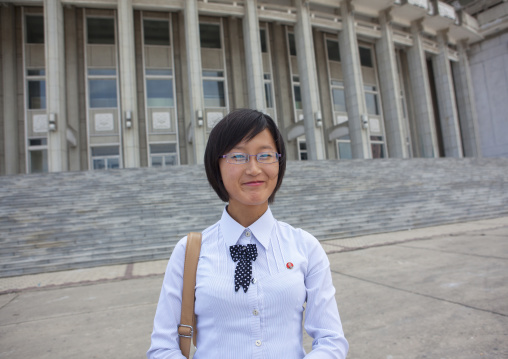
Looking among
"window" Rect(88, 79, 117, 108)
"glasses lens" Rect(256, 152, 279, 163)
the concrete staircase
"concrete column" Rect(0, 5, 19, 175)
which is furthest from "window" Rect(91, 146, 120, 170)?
"glasses lens" Rect(256, 152, 279, 163)

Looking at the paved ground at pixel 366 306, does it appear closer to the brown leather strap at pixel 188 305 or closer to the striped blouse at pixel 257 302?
the striped blouse at pixel 257 302

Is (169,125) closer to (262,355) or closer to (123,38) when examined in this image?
(123,38)

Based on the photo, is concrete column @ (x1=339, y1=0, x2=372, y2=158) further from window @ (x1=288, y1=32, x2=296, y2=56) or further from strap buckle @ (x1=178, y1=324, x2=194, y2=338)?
strap buckle @ (x1=178, y1=324, x2=194, y2=338)

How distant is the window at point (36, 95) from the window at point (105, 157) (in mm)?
4154

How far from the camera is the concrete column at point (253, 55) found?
826 inches

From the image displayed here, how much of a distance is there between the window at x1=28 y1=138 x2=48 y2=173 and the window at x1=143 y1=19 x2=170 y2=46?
9.40 m

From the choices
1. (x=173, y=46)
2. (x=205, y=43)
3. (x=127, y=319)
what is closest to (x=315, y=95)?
(x=205, y=43)

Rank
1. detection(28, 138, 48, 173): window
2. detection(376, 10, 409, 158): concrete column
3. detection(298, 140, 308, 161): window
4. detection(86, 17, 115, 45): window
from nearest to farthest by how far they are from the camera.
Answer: detection(28, 138, 48, 173): window, detection(86, 17, 115, 45): window, detection(376, 10, 409, 158): concrete column, detection(298, 140, 308, 161): window

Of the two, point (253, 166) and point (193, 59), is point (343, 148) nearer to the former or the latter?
point (193, 59)

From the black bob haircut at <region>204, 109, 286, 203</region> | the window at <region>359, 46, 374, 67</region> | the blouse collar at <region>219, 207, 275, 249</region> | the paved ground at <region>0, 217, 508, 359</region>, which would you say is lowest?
the paved ground at <region>0, 217, 508, 359</region>

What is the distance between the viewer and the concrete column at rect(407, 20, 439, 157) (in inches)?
1027

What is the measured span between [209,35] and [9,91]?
1307 centimetres

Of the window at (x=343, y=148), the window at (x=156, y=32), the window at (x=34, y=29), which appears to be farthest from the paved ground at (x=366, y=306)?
the window at (x=34, y=29)

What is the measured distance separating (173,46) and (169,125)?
5554 mm
